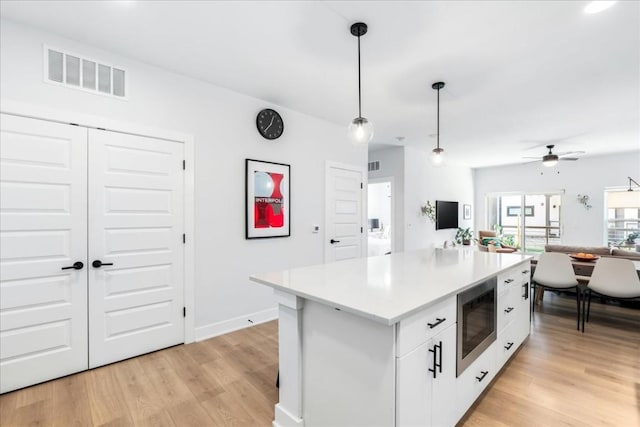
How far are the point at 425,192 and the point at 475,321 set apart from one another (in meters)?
5.13

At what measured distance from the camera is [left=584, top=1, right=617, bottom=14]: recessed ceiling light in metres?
1.98

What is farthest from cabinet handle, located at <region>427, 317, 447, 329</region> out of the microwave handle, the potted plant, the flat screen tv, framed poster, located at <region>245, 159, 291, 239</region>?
the potted plant

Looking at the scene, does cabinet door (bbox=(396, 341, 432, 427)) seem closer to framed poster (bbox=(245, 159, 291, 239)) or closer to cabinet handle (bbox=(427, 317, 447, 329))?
cabinet handle (bbox=(427, 317, 447, 329))

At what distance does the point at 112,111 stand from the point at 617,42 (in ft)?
13.8

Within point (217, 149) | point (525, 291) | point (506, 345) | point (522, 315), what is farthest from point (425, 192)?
point (217, 149)

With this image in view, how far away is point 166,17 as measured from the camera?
220 cm

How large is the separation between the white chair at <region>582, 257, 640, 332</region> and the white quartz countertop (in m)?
1.55

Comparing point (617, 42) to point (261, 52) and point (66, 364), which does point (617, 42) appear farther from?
point (66, 364)

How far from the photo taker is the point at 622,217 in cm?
682

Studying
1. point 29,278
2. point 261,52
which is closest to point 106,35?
point 261,52

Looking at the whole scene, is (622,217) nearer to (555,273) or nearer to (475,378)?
(555,273)

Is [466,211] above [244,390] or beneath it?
above

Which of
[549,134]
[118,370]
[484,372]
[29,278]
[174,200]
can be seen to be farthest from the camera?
[549,134]

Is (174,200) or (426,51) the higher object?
(426,51)
